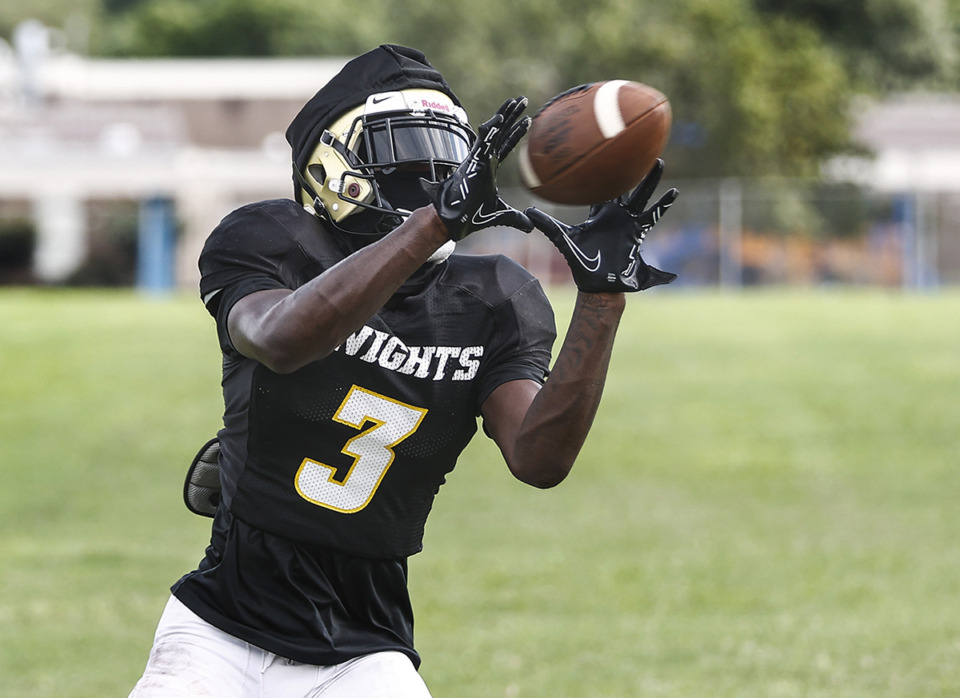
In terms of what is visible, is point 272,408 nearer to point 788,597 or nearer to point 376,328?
point 376,328

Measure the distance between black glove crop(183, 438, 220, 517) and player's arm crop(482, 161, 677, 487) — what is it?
872 mm

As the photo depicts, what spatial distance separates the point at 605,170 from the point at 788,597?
664 cm

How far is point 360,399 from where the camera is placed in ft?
10.6

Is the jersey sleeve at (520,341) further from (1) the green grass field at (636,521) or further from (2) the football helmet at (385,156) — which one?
(1) the green grass field at (636,521)

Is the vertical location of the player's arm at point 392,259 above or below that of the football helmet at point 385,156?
below

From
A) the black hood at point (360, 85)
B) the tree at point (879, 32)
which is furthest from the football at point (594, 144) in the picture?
the tree at point (879, 32)

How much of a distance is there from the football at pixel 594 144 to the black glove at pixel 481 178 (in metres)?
0.21

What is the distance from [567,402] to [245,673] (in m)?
0.98

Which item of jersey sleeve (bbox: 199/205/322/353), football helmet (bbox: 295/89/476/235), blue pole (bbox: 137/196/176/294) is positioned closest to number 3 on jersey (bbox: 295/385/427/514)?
jersey sleeve (bbox: 199/205/322/353)

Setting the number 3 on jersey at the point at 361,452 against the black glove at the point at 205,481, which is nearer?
the number 3 on jersey at the point at 361,452

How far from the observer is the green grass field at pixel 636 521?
24.9ft

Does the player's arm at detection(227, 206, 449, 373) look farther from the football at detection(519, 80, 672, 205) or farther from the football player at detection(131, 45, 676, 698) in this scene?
the football at detection(519, 80, 672, 205)

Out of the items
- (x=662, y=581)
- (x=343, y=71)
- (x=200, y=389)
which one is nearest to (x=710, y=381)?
(x=200, y=389)

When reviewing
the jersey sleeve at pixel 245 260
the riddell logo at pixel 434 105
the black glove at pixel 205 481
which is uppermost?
the riddell logo at pixel 434 105
